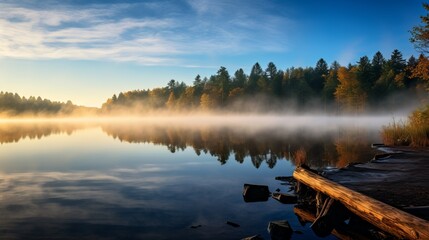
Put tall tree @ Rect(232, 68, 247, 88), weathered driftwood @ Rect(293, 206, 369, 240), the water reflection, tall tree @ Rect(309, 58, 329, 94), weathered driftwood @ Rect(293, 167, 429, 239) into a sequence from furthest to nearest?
tall tree @ Rect(232, 68, 247, 88)
tall tree @ Rect(309, 58, 329, 94)
the water reflection
weathered driftwood @ Rect(293, 206, 369, 240)
weathered driftwood @ Rect(293, 167, 429, 239)

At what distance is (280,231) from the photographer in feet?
33.3

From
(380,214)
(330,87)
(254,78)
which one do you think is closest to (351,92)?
(330,87)

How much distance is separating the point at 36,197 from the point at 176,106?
143 meters

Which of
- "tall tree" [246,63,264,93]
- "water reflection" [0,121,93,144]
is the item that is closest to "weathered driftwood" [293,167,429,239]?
"water reflection" [0,121,93,144]

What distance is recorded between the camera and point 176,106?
156625mm

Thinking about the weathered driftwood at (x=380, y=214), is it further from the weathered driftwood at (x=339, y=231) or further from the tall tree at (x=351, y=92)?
the tall tree at (x=351, y=92)

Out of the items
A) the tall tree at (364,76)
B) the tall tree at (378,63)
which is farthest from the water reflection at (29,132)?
the tall tree at (378,63)

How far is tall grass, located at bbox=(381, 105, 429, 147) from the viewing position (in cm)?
2516

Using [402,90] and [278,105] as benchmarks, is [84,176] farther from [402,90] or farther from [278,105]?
[278,105]

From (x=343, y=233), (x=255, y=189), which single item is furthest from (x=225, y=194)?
(x=343, y=233)

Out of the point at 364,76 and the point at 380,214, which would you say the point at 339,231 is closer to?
the point at 380,214

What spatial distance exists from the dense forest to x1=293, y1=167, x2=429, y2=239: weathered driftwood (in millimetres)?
80207

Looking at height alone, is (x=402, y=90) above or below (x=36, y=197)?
above

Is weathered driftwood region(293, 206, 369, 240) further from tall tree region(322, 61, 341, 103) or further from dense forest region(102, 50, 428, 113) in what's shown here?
tall tree region(322, 61, 341, 103)
